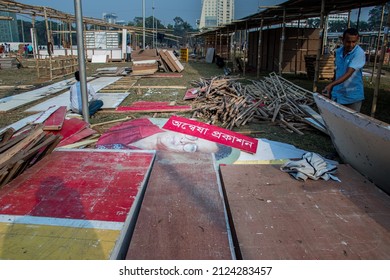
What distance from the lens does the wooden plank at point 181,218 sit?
250 cm

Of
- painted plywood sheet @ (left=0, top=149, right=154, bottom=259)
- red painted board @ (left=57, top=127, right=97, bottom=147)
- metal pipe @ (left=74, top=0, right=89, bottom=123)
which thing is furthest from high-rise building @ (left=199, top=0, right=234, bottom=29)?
painted plywood sheet @ (left=0, top=149, right=154, bottom=259)

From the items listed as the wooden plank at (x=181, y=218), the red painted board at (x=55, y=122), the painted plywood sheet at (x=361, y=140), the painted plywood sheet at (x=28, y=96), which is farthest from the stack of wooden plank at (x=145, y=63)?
the wooden plank at (x=181, y=218)

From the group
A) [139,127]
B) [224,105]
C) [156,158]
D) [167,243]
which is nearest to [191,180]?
[156,158]

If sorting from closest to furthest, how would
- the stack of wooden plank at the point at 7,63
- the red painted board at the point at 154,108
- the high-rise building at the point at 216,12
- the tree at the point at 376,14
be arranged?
the red painted board at the point at 154,108
the tree at the point at 376,14
the stack of wooden plank at the point at 7,63
the high-rise building at the point at 216,12

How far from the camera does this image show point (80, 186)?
142 inches

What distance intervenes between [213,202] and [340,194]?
1443 mm

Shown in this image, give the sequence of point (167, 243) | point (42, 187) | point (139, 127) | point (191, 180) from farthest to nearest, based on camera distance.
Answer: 1. point (139, 127)
2. point (191, 180)
3. point (42, 187)
4. point (167, 243)

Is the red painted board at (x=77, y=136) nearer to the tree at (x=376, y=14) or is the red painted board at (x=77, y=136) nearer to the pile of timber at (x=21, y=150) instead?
the pile of timber at (x=21, y=150)

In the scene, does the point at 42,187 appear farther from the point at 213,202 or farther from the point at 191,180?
the point at 213,202

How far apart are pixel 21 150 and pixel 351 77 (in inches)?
195

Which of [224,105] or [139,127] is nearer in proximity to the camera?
[139,127]

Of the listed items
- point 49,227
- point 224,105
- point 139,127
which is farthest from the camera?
point 224,105

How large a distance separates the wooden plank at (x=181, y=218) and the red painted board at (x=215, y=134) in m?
1.45

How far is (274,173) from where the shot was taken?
13.2 ft
